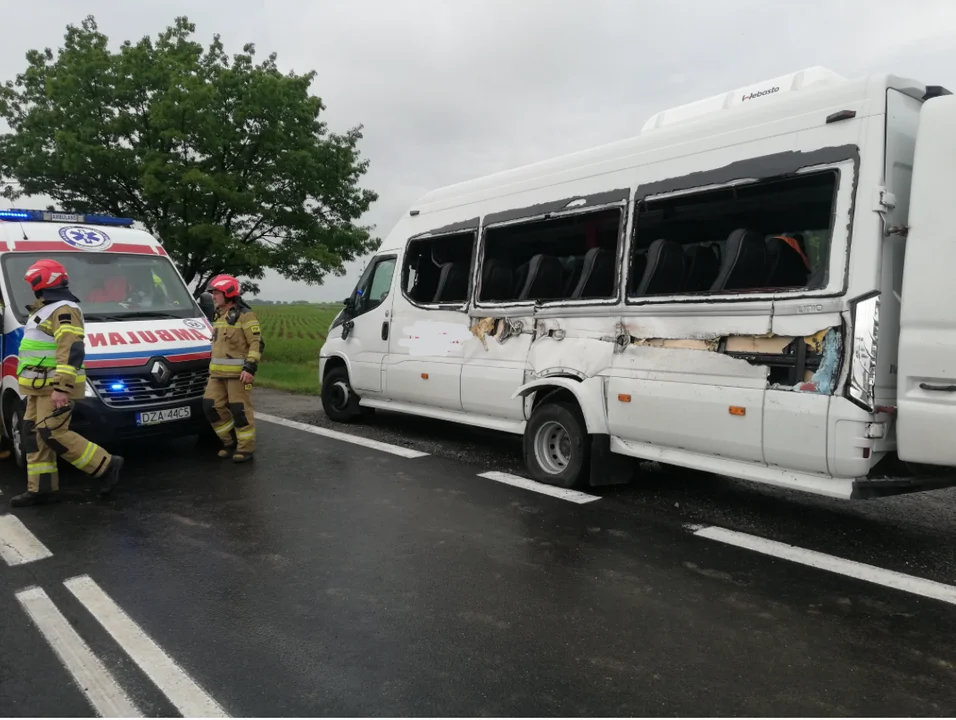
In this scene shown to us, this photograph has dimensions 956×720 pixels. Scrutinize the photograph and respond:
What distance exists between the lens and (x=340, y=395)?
884 cm

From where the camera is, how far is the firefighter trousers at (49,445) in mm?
5363

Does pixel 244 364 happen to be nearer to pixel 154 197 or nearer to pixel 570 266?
pixel 570 266

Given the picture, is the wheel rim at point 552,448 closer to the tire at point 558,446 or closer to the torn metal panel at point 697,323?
the tire at point 558,446

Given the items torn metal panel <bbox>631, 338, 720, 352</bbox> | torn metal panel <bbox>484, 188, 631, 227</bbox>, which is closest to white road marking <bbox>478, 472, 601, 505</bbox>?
torn metal panel <bbox>631, 338, 720, 352</bbox>

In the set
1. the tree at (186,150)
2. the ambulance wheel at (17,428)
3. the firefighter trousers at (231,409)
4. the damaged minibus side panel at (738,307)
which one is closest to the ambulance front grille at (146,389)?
the firefighter trousers at (231,409)

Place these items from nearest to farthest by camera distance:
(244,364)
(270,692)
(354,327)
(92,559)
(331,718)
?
(331,718) → (270,692) → (92,559) → (244,364) → (354,327)

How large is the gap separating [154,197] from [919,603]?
14698mm

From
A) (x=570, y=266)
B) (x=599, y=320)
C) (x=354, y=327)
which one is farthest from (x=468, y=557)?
(x=354, y=327)

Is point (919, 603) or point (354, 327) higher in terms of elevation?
point (354, 327)

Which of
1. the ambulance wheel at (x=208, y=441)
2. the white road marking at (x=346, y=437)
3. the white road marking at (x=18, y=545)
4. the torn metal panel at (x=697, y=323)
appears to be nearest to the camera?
the white road marking at (x=18, y=545)

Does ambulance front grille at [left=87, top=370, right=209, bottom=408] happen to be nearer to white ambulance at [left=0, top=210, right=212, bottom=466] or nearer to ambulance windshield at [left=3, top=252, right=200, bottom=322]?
white ambulance at [left=0, top=210, right=212, bottom=466]

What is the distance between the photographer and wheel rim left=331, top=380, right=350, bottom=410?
8705 millimetres

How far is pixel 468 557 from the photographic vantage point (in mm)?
4320

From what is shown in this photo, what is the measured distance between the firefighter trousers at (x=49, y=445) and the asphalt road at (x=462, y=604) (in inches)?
10.8
